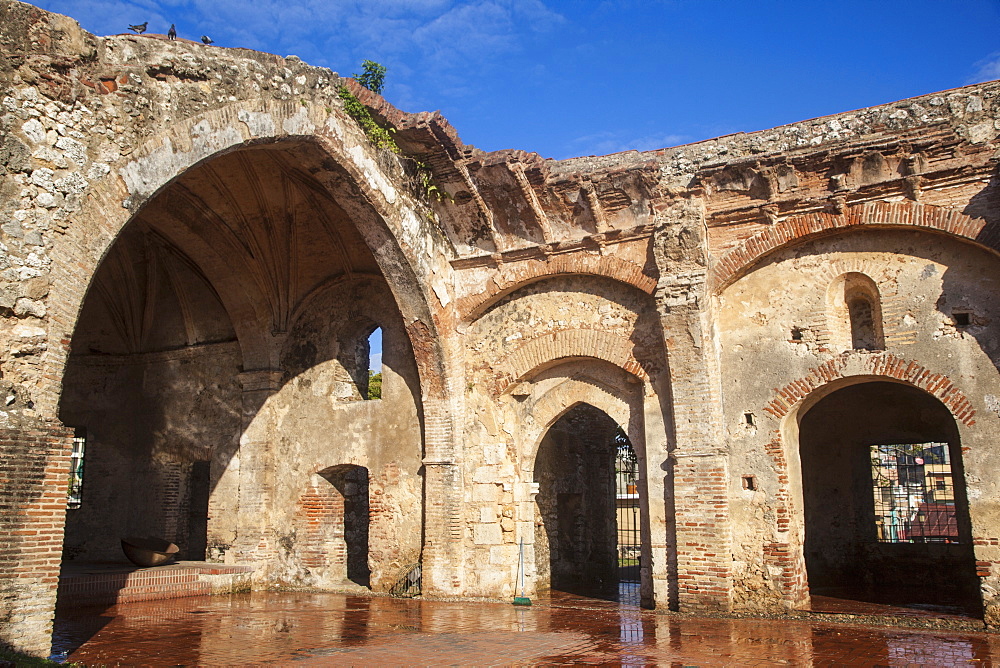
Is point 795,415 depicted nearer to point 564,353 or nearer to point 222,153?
point 564,353

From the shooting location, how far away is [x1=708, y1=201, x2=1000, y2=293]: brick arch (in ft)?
29.3

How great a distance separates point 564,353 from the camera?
434 inches

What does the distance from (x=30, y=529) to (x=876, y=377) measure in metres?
8.49

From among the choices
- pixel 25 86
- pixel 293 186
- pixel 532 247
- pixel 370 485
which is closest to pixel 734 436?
pixel 532 247

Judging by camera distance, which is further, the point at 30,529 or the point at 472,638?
the point at 472,638

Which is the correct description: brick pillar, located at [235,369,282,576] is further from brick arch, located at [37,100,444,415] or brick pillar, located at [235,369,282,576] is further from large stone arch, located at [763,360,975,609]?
large stone arch, located at [763,360,975,609]

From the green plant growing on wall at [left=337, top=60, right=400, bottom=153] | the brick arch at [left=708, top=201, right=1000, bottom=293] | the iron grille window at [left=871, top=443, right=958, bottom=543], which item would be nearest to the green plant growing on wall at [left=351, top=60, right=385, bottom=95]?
the green plant growing on wall at [left=337, top=60, right=400, bottom=153]

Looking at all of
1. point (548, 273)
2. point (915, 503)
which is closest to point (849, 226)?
point (548, 273)

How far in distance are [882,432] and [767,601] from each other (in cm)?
473

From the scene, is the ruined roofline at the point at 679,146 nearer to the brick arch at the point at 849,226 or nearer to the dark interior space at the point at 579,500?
the brick arch at the point at 849,226

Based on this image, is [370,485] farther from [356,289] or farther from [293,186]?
[293,186]

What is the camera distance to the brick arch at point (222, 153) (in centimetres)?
674

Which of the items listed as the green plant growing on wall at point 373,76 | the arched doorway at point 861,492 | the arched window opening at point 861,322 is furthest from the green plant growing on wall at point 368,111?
the arched doorway at point 861,492

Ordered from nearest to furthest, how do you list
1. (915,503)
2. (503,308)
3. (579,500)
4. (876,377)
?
(876,377), (503,308), (579,500), (915,503)
